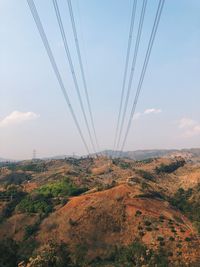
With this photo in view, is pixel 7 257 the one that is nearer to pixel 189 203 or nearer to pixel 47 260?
pixel 47 260

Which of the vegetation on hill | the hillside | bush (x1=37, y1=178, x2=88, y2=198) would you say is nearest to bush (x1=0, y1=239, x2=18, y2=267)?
the hillside

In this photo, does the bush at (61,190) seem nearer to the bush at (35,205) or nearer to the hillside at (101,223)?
the hillside at (101,223)

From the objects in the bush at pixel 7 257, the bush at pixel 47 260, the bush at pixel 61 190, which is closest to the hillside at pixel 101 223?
the bush at pixel 61 190

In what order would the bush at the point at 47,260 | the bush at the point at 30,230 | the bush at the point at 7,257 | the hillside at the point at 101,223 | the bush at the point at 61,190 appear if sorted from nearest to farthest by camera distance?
1. the bush at the point at 47,260
2. the bush at the point at 7,257
3. the hillside at the point at 101,223
4. the bush at the point at 30,230
5. the bush at the point at 61,190

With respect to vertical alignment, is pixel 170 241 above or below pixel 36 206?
below

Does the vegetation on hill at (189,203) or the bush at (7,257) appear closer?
the bush at (7,257)

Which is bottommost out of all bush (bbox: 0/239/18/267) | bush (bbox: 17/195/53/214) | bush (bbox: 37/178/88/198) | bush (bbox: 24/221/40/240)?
bush (bbox: 24/221/40/240)

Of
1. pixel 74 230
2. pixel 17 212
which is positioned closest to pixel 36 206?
pixel 17 212

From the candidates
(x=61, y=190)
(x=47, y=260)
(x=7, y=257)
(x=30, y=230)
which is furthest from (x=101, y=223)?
(x=47, y=260)

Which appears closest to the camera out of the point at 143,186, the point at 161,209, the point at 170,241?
the point at 170,241

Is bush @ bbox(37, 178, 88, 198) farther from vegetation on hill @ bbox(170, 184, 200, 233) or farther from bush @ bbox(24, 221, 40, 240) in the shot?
vegetation on hill @ bbox(170, 184, 200, 233)

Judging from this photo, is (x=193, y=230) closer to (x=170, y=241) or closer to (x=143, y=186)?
(x=170, y=241)
